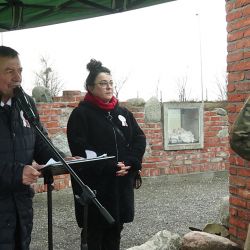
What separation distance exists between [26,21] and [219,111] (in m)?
4.81

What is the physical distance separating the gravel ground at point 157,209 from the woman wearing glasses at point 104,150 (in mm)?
1278

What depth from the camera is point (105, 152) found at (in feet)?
11.1

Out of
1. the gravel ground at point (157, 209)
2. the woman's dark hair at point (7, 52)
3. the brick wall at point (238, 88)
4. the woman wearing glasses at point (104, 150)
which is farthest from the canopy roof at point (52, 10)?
the gravel ground at point (157, 209)

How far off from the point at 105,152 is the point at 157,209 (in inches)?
122

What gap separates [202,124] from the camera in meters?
8.37

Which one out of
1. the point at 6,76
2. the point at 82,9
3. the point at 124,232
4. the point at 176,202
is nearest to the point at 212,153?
the point at 176,202

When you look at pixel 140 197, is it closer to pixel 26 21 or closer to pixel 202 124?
pixel 202 124

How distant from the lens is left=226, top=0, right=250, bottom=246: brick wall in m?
3.51

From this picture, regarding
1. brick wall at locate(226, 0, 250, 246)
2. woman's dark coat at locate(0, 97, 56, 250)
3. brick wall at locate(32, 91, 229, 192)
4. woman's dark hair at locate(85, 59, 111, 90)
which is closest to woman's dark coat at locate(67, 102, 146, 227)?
woman's dark hair at locate(85, 59, 111, 90)

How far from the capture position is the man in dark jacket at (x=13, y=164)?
244cm

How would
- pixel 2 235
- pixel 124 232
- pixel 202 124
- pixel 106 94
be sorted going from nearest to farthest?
pixel 2 235 → pixel 106 94 → pixel 124 232 → pixel 202 124

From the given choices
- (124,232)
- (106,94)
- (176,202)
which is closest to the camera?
(106,94)

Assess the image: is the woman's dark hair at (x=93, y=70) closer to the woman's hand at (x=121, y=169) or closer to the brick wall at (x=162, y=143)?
the woman's hand at (x=121, y=169)

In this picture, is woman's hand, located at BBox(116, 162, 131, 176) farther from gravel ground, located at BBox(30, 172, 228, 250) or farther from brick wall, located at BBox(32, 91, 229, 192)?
brick wall, located at BBox(32, 91, 229, 192)
